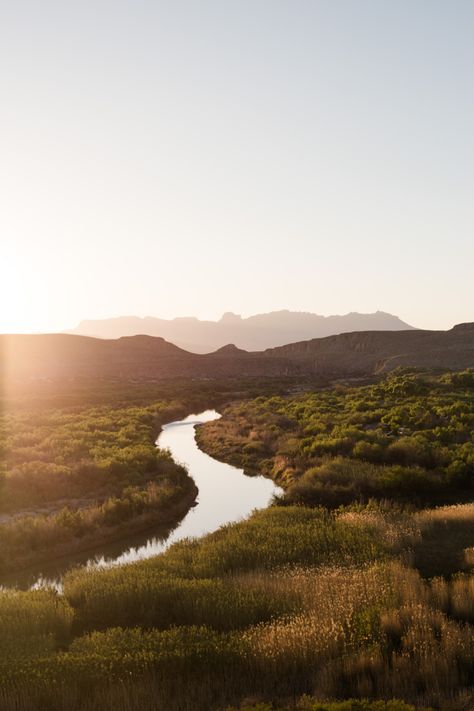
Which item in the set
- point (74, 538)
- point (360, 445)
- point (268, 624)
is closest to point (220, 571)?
point (268, 624)

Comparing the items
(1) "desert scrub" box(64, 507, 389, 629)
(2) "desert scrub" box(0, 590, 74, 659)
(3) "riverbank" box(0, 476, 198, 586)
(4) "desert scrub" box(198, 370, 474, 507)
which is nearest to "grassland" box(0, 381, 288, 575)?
(3) "riverbank" box(0, 476, 198, 586)

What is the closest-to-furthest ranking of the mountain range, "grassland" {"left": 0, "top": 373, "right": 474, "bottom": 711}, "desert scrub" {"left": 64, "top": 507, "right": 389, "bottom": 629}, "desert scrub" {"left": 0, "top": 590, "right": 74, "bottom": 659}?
"grassland" {"left": 0, "top": 373, "right": 474, "bottom": 711} < "desert scrub" {"left": 0, "top": 590, "right": 74, "bottom": 659} < "desert scrub" {"left": 64, "top": 507, "right": 389, "bottom": 629} < the mountain range

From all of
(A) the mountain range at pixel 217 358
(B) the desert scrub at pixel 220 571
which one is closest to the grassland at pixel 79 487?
(B) the desert scrub at pixel 220 571

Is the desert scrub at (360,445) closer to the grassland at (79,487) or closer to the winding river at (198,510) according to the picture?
the winding river at (198,510)

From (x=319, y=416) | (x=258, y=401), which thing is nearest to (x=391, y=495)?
(x=319, y=416)

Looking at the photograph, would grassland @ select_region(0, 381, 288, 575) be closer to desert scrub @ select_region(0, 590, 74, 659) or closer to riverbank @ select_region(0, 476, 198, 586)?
riverbank @ select_region(0, 476, 198, 586)

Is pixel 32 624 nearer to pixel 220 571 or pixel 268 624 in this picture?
pixel 268 624

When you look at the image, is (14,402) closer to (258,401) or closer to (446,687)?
(258,401)
